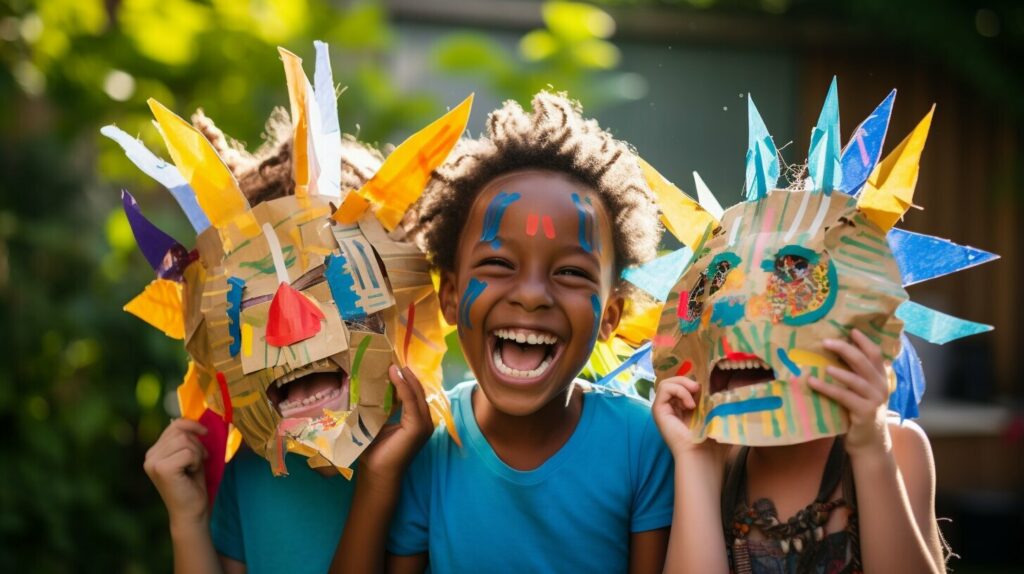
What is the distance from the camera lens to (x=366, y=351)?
215cm

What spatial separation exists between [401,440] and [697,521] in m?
0.64

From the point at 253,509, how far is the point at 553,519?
704 millimetres

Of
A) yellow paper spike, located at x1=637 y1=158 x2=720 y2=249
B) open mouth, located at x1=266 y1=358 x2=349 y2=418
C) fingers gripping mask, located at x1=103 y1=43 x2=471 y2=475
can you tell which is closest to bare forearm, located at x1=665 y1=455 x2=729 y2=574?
yellow paper spike, located at x1=637 y1=158 x2=720 y2=249

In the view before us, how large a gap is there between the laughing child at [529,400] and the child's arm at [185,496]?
1.21 ft

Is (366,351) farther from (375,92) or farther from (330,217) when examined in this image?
(375,92)

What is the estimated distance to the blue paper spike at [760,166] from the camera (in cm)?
208

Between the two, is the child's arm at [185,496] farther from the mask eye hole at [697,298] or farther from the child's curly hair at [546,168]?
the mask eye hole at [697,298]

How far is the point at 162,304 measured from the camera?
94.8 inches

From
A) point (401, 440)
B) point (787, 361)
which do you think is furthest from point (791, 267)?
point (401, 440)

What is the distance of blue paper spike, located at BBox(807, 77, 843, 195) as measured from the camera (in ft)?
6.59

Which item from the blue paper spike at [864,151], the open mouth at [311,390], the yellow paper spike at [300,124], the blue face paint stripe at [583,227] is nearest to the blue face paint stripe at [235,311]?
the open mouth at [311,390]

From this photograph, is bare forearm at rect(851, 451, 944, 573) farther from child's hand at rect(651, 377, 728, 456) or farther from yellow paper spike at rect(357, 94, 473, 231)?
yellow paper spike at rect(357, 94, 473, 231)

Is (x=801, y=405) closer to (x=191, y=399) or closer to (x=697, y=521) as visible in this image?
(x=697, y=521)

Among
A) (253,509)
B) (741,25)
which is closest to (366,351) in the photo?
(253,509)
